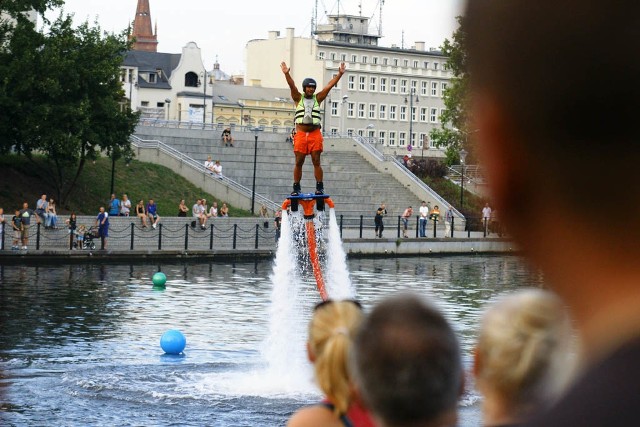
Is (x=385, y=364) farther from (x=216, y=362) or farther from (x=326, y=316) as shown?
(x=216, y=362)

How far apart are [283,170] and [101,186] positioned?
14420mm

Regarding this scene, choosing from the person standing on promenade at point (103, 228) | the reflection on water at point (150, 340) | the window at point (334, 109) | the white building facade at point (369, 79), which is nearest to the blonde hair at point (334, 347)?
the reflection on water at point (150, 340)

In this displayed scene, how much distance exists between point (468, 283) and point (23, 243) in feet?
53.6

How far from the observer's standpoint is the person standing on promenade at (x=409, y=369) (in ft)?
5.96

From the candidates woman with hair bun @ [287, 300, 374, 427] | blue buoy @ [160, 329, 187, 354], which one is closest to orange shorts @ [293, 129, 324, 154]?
blue buoy @ [160, 329, 187, 354]

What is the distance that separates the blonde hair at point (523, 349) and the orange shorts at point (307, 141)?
16894 millimetres

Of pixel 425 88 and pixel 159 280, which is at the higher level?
pixel 425 88

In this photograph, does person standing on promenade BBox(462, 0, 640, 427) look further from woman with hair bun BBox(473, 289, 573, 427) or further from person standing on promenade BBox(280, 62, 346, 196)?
person standing on promenade BBox(280, 62, 346, 196)

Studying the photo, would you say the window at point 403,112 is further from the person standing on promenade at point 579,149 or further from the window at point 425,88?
the person standing on promenade at point 579,149

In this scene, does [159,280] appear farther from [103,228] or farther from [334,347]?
[334,347]

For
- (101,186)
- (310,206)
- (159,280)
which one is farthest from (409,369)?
(101,186)

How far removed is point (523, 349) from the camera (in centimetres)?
244

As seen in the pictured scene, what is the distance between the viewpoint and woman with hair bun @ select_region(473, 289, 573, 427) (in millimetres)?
2092

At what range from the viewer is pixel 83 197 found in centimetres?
5412
